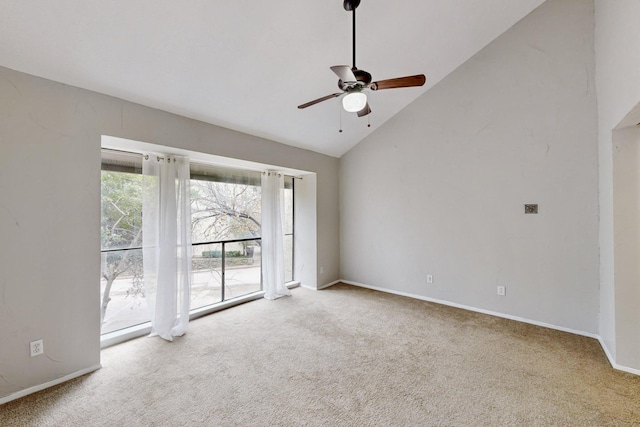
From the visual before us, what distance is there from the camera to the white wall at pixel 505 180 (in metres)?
2.99

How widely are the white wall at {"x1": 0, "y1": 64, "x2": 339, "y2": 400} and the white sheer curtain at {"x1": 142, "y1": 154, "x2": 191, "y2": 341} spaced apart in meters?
0.49

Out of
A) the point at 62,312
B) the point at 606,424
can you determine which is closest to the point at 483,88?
the point at 606,424

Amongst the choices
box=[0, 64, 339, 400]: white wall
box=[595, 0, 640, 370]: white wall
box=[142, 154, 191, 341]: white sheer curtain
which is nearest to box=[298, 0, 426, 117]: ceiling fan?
box=[595, 0, 640, 370]: white wall

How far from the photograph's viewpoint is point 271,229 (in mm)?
4293

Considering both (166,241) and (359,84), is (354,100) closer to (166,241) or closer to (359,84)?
(359,84)

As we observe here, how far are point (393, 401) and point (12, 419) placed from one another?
2.65m

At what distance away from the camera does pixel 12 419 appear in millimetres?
1812

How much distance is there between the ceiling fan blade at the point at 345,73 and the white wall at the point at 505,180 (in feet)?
6.86

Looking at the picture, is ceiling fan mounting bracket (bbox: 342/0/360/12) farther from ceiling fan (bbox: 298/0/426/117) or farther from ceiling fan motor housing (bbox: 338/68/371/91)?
ceiling fan motor housing (bbox: 338/68/371/91)

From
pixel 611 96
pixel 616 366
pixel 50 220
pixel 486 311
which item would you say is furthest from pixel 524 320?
pixel 50 220

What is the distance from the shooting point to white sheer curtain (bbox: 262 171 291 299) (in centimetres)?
426

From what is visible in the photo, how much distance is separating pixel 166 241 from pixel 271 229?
1.57 m

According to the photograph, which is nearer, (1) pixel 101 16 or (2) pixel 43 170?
(1) pixel 101 16

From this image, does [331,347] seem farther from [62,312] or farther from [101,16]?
[101,16]
